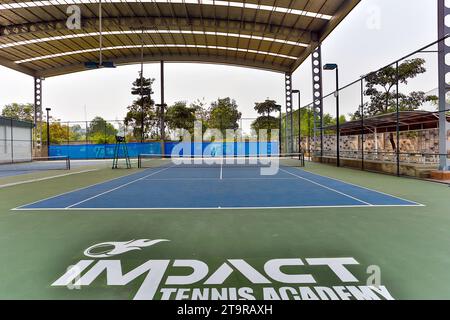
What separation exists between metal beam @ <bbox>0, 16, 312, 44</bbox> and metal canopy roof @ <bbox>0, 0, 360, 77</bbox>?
0.25ft

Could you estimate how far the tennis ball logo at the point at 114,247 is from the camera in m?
3.94

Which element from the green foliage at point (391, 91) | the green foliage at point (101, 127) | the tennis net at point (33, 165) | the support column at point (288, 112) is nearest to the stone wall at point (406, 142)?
the support column at point (288, 112)

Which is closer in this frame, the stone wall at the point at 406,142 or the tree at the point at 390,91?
the tree at the point at 390,91

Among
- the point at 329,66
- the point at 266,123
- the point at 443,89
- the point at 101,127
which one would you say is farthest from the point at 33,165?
the point at 443,89

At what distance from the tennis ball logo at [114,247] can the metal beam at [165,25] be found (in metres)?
23.0

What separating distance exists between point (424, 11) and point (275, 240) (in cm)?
1576

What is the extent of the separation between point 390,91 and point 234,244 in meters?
16.2

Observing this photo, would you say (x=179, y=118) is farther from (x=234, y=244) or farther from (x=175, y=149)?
(x=234, y=244)

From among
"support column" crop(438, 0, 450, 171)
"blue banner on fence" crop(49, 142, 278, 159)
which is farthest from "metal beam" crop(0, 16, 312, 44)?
"blue banner on fence" crop(49, 142, 278, 159)

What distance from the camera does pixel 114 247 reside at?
4.18 meters

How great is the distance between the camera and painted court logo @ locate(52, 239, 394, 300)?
9.32 feet

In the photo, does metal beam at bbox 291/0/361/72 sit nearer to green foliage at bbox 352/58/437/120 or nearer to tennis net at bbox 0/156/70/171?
green foliage at bbox 352/58/437/120

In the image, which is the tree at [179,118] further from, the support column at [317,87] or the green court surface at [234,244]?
the green court surface at [234,244]
